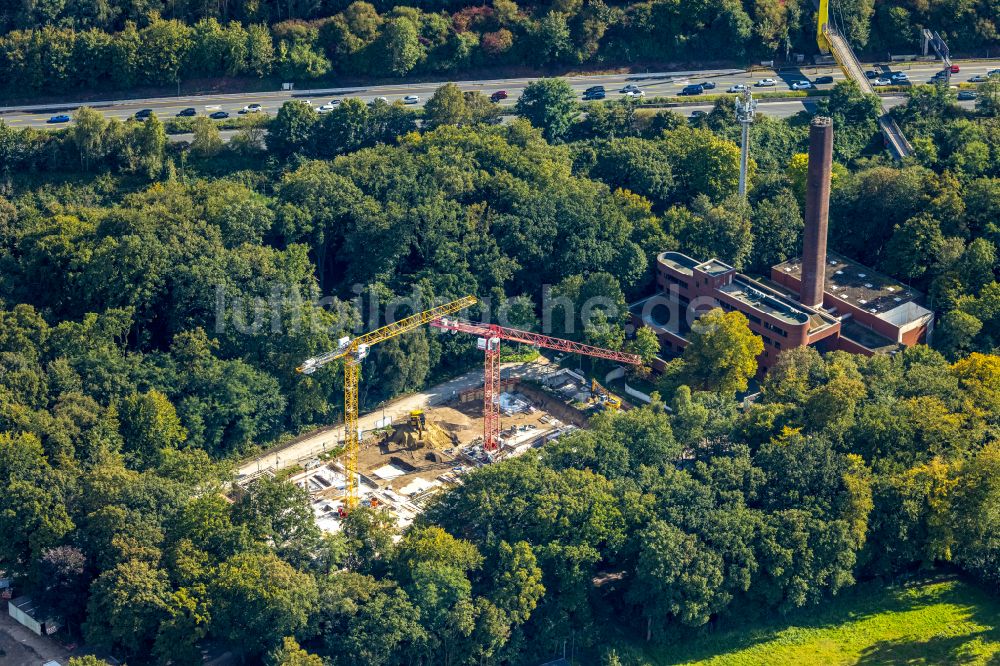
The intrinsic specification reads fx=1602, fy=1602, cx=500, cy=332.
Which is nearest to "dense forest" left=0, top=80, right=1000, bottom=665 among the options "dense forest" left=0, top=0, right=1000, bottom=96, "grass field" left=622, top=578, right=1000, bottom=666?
"grass field" left=622, top=578, right=1000, bottom=666

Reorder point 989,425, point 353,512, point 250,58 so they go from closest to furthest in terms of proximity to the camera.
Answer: point 353,512
point 989,425
point 250,58

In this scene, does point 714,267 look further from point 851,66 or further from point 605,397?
point 851,66

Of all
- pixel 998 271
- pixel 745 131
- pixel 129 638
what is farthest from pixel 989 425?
pixel 129 638

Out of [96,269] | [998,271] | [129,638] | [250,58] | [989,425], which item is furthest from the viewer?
[250,58]

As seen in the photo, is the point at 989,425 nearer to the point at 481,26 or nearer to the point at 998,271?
the point at 998,271

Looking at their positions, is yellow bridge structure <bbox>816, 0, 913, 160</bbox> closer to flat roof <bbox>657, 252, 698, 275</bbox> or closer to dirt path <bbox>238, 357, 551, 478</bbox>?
flat roof <bbox>657, 252, 698, 275</bbox>

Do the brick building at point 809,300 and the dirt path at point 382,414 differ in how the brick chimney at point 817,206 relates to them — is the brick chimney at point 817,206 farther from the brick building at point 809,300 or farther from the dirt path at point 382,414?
the dirt path at point 382,414

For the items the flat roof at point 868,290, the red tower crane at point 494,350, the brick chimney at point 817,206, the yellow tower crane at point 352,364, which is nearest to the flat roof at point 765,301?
the brick chimney at point 817,206

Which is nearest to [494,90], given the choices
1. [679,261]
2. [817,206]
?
[679,261]

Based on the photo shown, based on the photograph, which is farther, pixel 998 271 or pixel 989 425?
pixel 998 271
